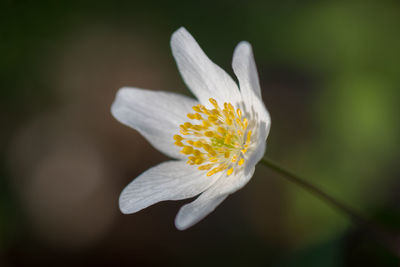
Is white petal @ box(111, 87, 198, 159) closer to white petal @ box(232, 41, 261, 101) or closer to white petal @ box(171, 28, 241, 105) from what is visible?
white petal @ box(171, 28, 241, 105)

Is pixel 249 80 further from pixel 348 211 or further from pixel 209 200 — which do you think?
pixel 348 211

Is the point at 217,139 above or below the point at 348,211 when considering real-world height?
Answer: above

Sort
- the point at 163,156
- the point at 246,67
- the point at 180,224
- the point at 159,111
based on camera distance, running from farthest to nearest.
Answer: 1. the point at 163,156
2. the point at 159,111
3. the point at 246,67
4. the point at 180,224

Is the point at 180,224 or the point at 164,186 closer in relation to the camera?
the point at 180,224

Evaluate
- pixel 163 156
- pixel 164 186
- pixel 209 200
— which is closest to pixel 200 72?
pixel 164 186

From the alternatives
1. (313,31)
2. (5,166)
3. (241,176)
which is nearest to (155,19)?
(313,31)

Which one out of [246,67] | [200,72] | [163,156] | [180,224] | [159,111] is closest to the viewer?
[180,224]

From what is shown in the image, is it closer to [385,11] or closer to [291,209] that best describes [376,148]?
[291,209]
